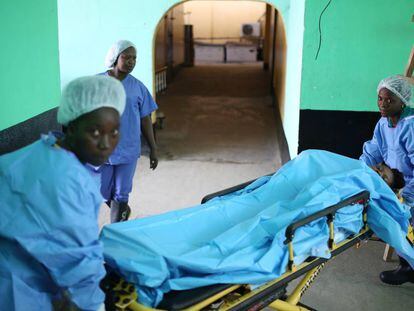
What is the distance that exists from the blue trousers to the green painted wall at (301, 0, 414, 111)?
174 centimetres

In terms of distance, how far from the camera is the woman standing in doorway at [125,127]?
3150 mm

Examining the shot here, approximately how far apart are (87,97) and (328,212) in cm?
121

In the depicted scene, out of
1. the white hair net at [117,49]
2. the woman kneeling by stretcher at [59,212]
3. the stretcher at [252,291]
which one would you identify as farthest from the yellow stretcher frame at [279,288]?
the white hair net at [117,49]

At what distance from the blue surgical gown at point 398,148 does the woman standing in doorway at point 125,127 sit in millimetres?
1559

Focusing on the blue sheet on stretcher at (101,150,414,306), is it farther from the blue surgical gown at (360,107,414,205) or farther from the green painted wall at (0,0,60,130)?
the green painted wall at (0,0,60,130)

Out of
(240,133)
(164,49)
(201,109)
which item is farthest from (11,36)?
(164,49)

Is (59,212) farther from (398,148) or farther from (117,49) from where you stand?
(398,148)

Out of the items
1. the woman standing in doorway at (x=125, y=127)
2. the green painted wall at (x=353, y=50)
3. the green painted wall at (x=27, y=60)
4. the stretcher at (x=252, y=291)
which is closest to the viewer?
the stretcher at (x=252, y=291)

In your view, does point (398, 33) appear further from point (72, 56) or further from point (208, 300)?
point (72, 56)

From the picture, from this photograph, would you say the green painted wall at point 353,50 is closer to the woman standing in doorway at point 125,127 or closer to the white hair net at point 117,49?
the woman standing in doorway at point 125,127

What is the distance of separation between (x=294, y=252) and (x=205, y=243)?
398 millimetres

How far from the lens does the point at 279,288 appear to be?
6.92 ft

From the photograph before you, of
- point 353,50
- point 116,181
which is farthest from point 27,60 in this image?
point 353,50

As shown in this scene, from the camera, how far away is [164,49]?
10.5 m
